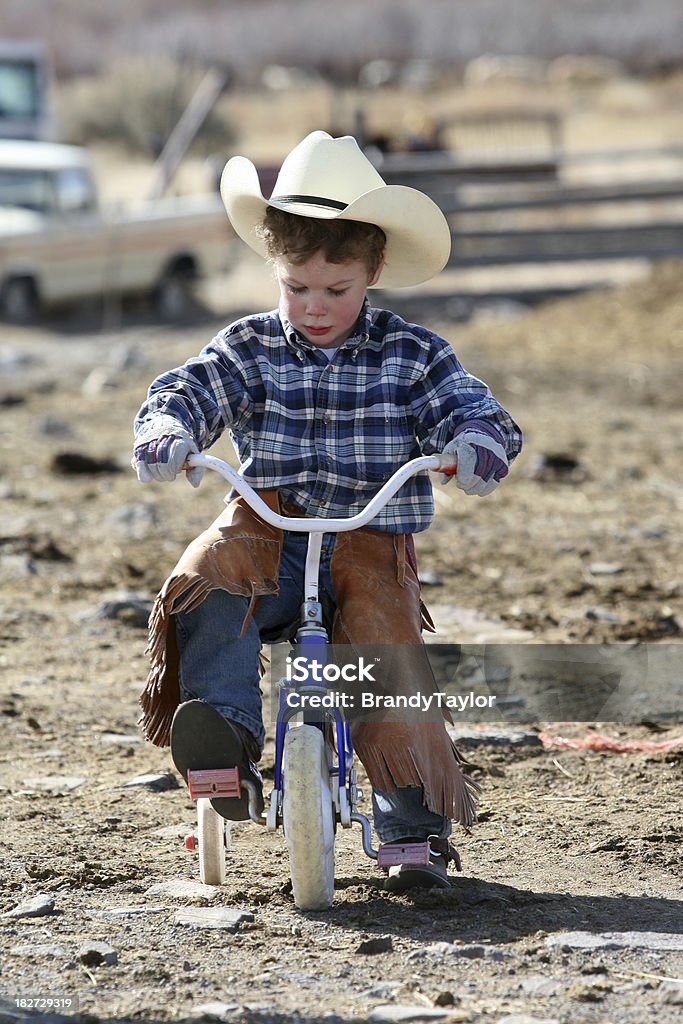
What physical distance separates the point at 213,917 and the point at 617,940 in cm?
88

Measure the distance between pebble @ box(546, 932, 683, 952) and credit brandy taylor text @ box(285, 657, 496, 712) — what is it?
2.04 ft

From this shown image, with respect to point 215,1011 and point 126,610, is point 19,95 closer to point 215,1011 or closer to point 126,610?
point 126,610

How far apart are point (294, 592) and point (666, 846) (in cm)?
118

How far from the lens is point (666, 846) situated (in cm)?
399

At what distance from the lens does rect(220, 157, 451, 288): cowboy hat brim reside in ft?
12.1

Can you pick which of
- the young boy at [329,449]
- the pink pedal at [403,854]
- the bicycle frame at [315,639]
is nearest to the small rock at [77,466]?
the young boy at [329,449]

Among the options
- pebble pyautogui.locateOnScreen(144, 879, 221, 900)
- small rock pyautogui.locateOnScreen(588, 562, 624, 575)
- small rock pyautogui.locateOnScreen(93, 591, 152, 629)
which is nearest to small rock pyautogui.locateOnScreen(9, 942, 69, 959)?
A: pebble pyautogui.locateOnScreen(144, 879, 221, 900)

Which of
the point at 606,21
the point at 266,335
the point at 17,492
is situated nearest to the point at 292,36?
the point at 606,21

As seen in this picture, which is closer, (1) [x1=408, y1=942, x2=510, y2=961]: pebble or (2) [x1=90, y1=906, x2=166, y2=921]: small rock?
(1) [x1=408, y1=942, x2=510, y2=961]: pebble

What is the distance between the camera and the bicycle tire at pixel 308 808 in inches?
132

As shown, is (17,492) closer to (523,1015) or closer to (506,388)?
(506,388)

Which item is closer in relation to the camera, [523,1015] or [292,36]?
[523,1015]

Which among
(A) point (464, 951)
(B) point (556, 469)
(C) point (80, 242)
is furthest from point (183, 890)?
(C) point (80, 242)

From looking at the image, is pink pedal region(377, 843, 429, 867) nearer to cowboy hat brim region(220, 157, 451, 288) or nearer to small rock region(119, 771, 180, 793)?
small rock region(119, 771, 180, 793)
